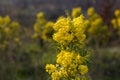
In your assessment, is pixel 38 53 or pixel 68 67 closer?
pixel 68 67

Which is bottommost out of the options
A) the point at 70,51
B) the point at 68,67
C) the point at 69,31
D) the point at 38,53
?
the point at 68,67

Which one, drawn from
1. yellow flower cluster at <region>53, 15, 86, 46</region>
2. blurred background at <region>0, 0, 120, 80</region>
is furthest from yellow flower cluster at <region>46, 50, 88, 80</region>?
blurred background at <region>0, 0, 120, 80</region>

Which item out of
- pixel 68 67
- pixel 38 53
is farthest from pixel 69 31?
pixel 38 53

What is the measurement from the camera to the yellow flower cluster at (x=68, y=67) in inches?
197

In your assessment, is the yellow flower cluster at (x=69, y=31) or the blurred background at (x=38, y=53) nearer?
the yellow flower cluster at (x=69, y=31)

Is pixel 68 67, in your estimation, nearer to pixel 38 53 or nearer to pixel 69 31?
pixel 69 31

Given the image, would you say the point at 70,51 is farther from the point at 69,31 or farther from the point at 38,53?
the point at 38,53

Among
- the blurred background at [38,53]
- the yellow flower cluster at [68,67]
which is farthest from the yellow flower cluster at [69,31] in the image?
the blurred background at [38,53]

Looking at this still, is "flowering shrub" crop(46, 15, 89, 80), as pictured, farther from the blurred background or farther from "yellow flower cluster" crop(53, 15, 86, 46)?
the blurred background

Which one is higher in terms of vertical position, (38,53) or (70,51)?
(38,53)

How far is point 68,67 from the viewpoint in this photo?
16.6 feet

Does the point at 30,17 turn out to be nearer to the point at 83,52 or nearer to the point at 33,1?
the point at 33,1

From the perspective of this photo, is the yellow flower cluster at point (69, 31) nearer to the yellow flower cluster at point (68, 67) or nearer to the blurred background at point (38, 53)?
the yellow flower cluster at point (68, 67)

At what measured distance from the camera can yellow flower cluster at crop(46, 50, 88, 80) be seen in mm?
5012
